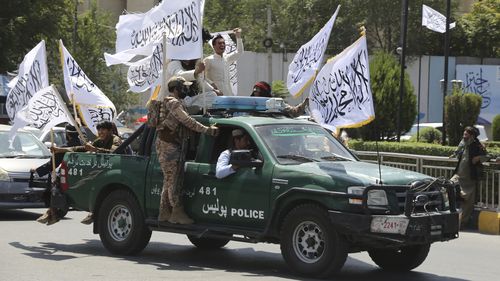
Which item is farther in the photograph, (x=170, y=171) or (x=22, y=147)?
(x=22, y=147)

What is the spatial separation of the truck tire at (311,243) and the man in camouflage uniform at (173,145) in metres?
1.46

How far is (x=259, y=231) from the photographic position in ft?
32.3

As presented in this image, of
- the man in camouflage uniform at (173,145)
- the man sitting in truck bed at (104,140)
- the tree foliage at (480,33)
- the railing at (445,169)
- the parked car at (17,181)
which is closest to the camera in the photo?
the man in camouflage uniform at (173,145)

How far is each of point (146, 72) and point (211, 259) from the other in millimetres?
2973

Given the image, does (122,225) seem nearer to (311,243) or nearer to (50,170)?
(50,170)

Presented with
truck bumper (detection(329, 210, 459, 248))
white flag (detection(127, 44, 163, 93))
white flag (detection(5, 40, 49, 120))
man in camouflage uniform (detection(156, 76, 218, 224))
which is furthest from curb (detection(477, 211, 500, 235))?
white flag (detection(5, 40, 49, 120))

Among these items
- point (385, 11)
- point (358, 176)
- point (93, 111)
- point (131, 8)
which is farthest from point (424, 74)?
point (358, 176)

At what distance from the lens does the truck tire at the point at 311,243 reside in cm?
920

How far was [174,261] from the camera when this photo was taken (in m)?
10.9

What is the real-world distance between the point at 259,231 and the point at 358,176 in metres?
1.29

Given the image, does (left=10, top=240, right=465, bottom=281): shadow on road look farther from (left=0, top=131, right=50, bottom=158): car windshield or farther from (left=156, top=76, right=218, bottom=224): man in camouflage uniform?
(left=0, top=131, right=50, bottom=158): car windshield

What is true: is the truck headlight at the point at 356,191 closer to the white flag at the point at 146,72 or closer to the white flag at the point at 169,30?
the white flag at the point at 169,30

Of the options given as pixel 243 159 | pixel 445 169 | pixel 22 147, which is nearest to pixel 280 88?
pixel 445 169

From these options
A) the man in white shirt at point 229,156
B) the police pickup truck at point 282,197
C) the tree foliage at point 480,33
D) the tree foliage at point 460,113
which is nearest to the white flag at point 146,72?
the police pickup truck at point 282,197
